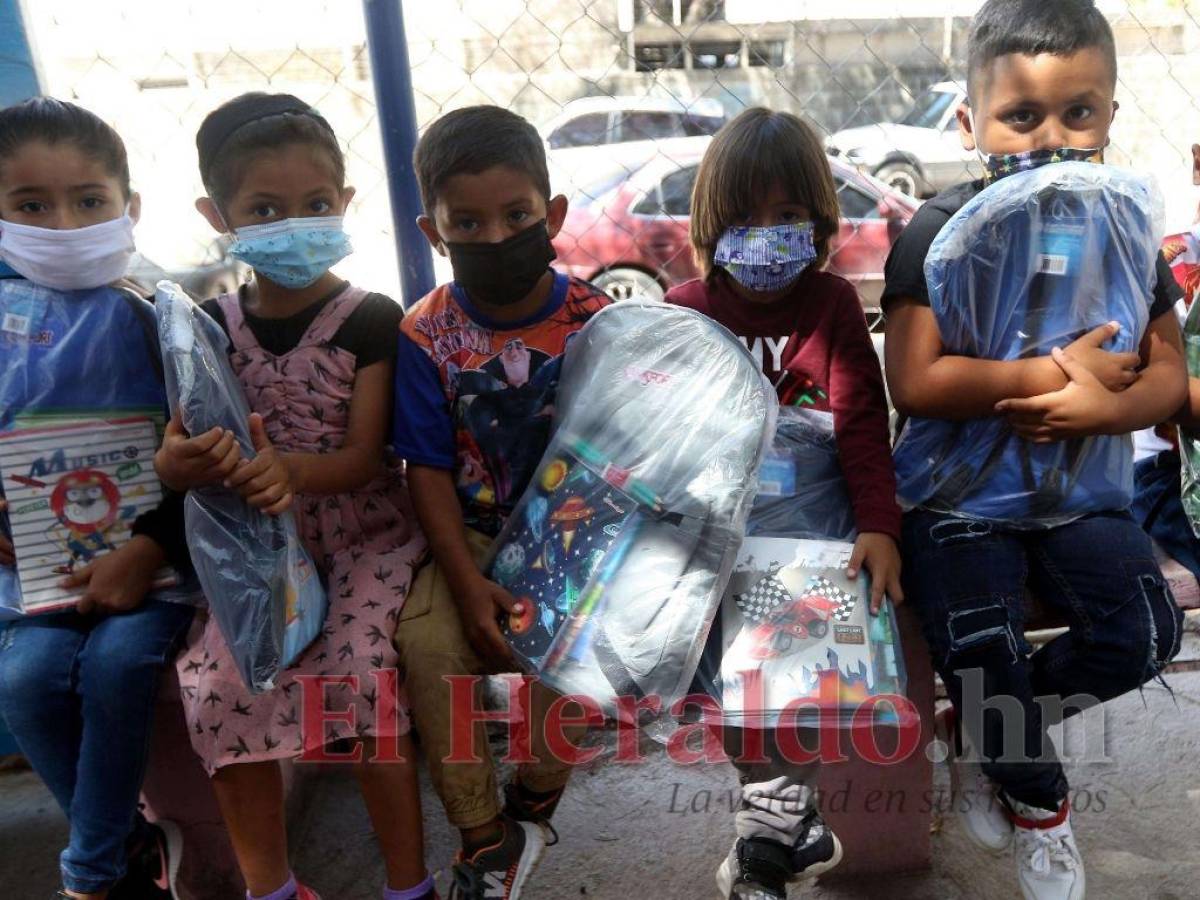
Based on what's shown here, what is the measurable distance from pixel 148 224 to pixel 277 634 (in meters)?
3.08

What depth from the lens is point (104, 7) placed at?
8.23ft

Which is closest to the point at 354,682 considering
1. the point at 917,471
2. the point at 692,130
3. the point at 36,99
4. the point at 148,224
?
the point at 917,471

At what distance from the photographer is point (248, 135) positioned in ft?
4.90

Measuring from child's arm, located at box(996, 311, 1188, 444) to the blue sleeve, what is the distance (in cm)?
86

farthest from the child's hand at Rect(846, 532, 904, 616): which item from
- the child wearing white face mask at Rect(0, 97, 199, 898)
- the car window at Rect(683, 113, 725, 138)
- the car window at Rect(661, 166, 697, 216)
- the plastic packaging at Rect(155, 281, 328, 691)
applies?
the car window at Rect(683, 113, 725, 138)

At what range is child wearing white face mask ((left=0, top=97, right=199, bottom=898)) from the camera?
143 centimetres

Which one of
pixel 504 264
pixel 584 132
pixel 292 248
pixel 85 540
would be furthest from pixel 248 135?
pixel 584 132

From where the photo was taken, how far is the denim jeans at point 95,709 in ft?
4.66

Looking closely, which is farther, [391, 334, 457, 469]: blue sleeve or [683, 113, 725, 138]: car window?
[683, 113, 725, 138]: car window

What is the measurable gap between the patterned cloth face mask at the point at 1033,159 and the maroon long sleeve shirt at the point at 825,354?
0.30 meters

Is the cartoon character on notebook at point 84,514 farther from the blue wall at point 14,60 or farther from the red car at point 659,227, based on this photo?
the red car at point 659,227

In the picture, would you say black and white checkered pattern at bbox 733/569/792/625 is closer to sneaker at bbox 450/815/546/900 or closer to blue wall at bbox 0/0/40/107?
sneaker at bbox 450/815/546/900

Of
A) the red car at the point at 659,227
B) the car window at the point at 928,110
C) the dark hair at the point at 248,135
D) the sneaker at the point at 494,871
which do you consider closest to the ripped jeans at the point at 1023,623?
the sneaker at the point at 494,871

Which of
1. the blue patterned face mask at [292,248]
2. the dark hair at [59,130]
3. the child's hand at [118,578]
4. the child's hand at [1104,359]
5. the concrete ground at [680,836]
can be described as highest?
the dark hair at [59,130]
